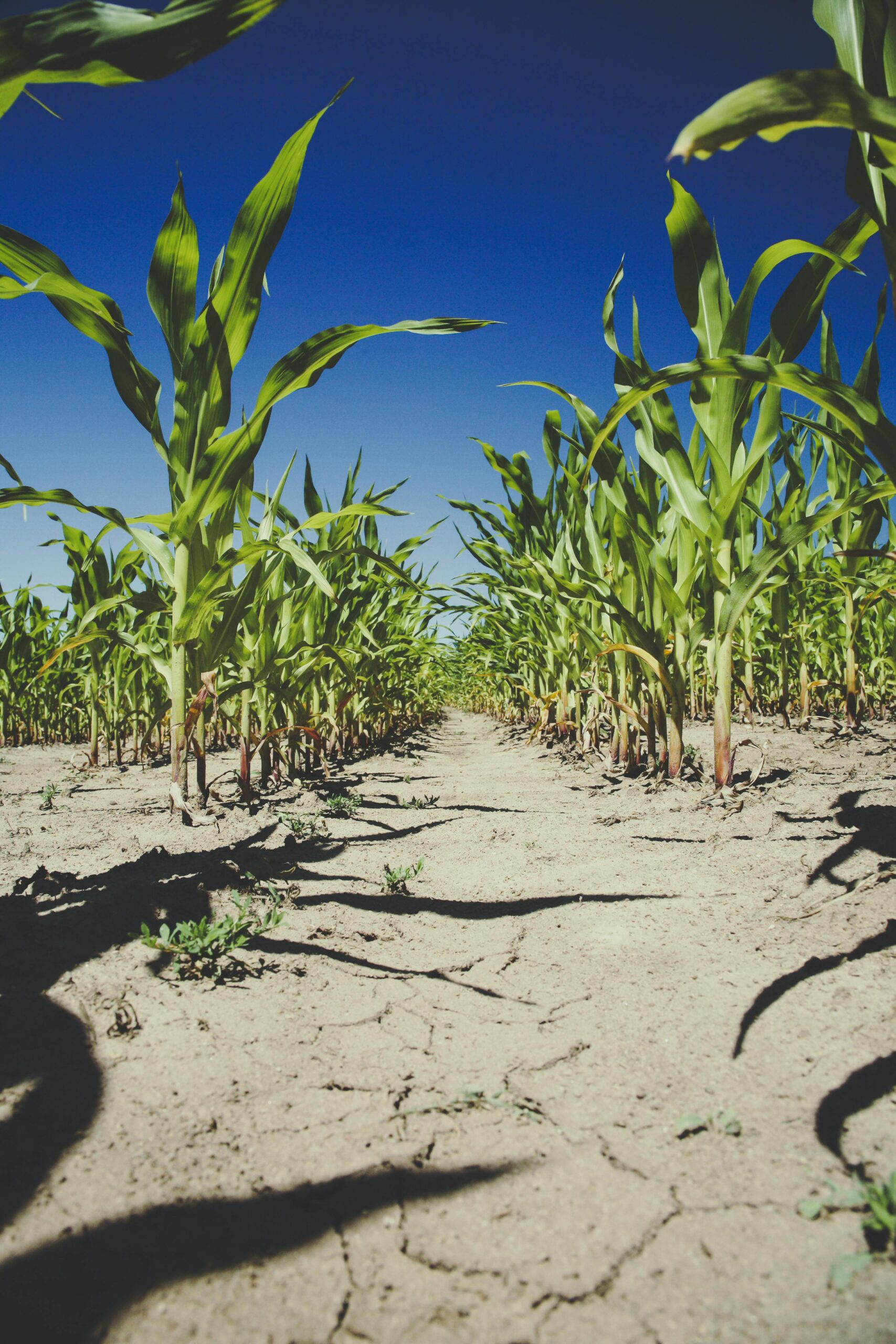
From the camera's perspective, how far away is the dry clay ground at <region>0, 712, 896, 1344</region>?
0.48 meters

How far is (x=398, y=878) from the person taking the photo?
142 centimetres

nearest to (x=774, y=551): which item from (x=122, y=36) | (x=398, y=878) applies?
(x=398, y=878)

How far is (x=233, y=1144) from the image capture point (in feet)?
2.10

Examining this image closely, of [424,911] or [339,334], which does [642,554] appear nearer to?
[339,334]

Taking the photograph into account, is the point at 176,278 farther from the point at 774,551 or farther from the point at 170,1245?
the point at 170,1245

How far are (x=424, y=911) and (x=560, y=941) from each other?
29cm

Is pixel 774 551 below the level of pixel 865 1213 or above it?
above

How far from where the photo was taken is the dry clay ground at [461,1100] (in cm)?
48

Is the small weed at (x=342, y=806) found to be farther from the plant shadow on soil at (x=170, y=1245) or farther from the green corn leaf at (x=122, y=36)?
the green corn leaf at (x=122, y=36)

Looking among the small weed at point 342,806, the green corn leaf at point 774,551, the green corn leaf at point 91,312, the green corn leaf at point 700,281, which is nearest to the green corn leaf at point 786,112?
the green corn leaf at point 774,551

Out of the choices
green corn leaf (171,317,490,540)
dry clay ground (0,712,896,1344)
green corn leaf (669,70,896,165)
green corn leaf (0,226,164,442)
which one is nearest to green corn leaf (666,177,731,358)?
green corn leaf (171,317,490,540)

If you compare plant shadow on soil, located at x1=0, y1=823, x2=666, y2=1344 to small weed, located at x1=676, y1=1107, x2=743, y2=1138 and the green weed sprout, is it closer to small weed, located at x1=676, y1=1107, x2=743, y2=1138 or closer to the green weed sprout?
small weed, located at x1=676, y1=1107, x2=743, y2=1138

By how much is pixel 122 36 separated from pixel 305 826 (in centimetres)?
162

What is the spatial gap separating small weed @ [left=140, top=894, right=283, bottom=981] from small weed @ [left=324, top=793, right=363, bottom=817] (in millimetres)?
1038
